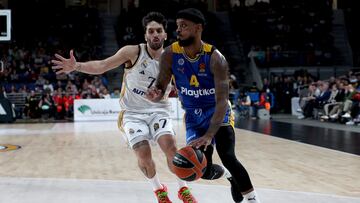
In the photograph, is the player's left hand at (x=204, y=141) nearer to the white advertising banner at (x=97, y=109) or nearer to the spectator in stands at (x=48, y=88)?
the white advertising banner at (x=97, y=109)

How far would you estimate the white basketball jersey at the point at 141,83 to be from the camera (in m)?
5.08

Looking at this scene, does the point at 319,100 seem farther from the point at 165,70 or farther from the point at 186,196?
the point at 165,70

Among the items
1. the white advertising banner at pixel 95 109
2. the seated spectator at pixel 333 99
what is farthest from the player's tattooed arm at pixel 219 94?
the white advertising banner at pixel 95 109

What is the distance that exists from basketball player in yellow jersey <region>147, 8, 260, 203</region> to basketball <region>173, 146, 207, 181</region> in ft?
0.21

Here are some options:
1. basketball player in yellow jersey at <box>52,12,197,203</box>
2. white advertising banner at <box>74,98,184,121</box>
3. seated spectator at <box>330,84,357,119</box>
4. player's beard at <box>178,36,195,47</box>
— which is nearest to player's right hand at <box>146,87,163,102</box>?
player's beard at <box>178,36,195,47</box>

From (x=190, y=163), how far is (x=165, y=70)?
2.56ft

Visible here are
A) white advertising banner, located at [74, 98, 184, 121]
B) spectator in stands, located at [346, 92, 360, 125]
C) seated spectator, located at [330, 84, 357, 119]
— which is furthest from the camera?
white advertising banner, located at [74, 98, 184, 121]

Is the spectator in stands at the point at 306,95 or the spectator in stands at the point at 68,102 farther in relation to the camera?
the spectator in stands at the point at 68,102

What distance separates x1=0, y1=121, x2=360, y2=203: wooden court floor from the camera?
6.14 metres

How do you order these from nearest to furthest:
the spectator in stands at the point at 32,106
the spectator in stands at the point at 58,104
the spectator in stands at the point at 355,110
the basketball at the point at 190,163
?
the basketball at the point at 190,163
the spectator in stands at the point at 355,110
the spectator in stands at the point at 58,104
the spectator in stands at the point at 32,106

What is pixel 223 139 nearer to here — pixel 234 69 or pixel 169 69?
pixel 169 69

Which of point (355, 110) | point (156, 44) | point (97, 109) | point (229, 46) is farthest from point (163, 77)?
point (229, 46)

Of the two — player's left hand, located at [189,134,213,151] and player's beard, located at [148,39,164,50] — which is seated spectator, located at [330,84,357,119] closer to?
player's beard, located at [148,39,164,50]

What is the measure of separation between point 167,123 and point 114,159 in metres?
3.56
